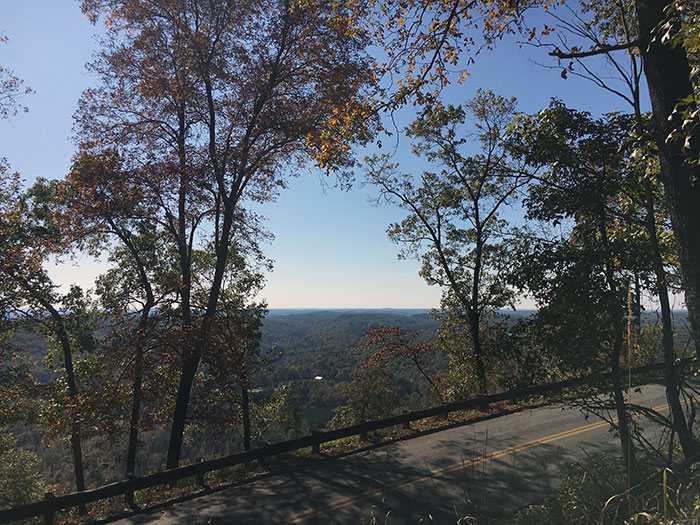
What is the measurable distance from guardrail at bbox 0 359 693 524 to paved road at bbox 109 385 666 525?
825 millimetres

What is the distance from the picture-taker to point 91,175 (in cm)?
1309

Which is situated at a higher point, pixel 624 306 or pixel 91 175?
pixel 91 175

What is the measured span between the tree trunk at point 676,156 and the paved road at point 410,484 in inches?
128

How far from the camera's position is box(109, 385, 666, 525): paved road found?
7.69 meters

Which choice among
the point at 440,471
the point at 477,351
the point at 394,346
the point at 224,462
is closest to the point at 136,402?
the point at 224,462

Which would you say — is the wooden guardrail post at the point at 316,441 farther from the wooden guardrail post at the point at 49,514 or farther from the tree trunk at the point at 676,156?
the tree trunk at the point at 676,156

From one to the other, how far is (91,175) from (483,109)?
1698 cm

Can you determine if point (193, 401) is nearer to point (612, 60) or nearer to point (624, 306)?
point (624, 306)

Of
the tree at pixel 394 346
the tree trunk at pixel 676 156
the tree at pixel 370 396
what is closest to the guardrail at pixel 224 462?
the tree trunk at pixel 676 156

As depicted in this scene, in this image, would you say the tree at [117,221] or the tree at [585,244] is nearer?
the tree at [585,244]

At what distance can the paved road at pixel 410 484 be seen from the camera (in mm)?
7691

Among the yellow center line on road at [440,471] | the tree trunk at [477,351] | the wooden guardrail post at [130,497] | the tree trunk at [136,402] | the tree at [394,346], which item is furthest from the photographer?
the tree at [394,346]

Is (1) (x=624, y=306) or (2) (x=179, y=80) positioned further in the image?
(2) (x=179, y=80)

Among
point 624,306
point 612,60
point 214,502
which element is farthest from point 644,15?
point 214,502
